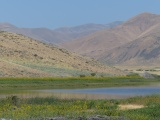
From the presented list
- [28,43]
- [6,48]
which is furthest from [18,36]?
[6,48]

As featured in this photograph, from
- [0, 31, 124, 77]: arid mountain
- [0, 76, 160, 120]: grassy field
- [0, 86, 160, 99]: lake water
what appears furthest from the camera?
[0, 31, 124, 77]: arid mountain

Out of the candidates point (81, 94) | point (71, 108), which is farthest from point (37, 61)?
point (71, 108)

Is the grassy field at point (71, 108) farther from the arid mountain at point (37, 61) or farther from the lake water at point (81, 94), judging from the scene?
the arid mountain at point (37, 61)

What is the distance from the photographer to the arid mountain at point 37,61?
94375 mm

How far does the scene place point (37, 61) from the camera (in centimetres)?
10869

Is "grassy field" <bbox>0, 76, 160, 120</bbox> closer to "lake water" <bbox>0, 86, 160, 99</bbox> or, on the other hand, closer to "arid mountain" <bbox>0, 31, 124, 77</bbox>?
"lake water" <bbox>0, 86, 160, 99</bbox>

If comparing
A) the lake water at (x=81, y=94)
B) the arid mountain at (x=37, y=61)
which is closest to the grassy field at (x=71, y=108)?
the lake water at (x=81, y=94)

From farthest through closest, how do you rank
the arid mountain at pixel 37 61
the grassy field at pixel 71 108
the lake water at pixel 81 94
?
the arid mountain at pixel 37 61
the lake water at pixel 81 94
the grassy field at pixel 71 108

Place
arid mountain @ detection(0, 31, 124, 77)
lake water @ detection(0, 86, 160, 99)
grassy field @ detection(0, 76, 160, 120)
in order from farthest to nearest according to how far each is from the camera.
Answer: arid mountain @ detection(0, 31, 124, 77) < lake water @ detection(0, 86, 160, 99) < grassy field @ detection(0, 76, 160, 120)

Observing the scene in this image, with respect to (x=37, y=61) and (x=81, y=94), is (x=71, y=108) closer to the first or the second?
(x=81, y=94)

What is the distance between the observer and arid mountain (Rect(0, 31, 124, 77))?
94375mm

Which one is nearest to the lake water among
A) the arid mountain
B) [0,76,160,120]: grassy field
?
[0,76,160,120]: grassy field

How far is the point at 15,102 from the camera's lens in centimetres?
3228

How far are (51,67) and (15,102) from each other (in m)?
72.8
